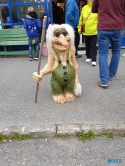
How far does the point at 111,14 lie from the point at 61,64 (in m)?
1.25

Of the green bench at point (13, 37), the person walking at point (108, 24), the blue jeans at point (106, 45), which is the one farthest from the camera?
the green bench at point (13, 37)

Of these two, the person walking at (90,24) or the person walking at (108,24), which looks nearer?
the person walking at (108,24)

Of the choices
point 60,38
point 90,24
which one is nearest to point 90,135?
point 60,38

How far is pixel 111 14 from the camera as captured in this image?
3355 millimetres

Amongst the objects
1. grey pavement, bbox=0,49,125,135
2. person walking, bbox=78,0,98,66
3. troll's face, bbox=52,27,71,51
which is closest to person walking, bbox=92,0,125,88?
grey pavement, bbox=0,49,125,135

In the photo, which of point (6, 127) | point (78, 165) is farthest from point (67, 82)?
point (78, 165)

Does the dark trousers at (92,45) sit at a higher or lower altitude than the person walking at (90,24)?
lower

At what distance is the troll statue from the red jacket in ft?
2.53

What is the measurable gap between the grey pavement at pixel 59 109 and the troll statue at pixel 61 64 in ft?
0.63

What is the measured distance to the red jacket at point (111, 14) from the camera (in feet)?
10.9

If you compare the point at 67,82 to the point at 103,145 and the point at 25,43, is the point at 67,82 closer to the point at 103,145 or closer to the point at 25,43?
the point at 103,145

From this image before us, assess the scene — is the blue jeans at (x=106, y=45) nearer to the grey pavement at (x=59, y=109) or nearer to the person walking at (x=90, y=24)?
the grey pavement at (x=59, y=109)

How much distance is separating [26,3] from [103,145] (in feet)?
17.0

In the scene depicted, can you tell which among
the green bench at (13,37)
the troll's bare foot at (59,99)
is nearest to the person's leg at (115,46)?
the troll's bare foot at (59,99)
